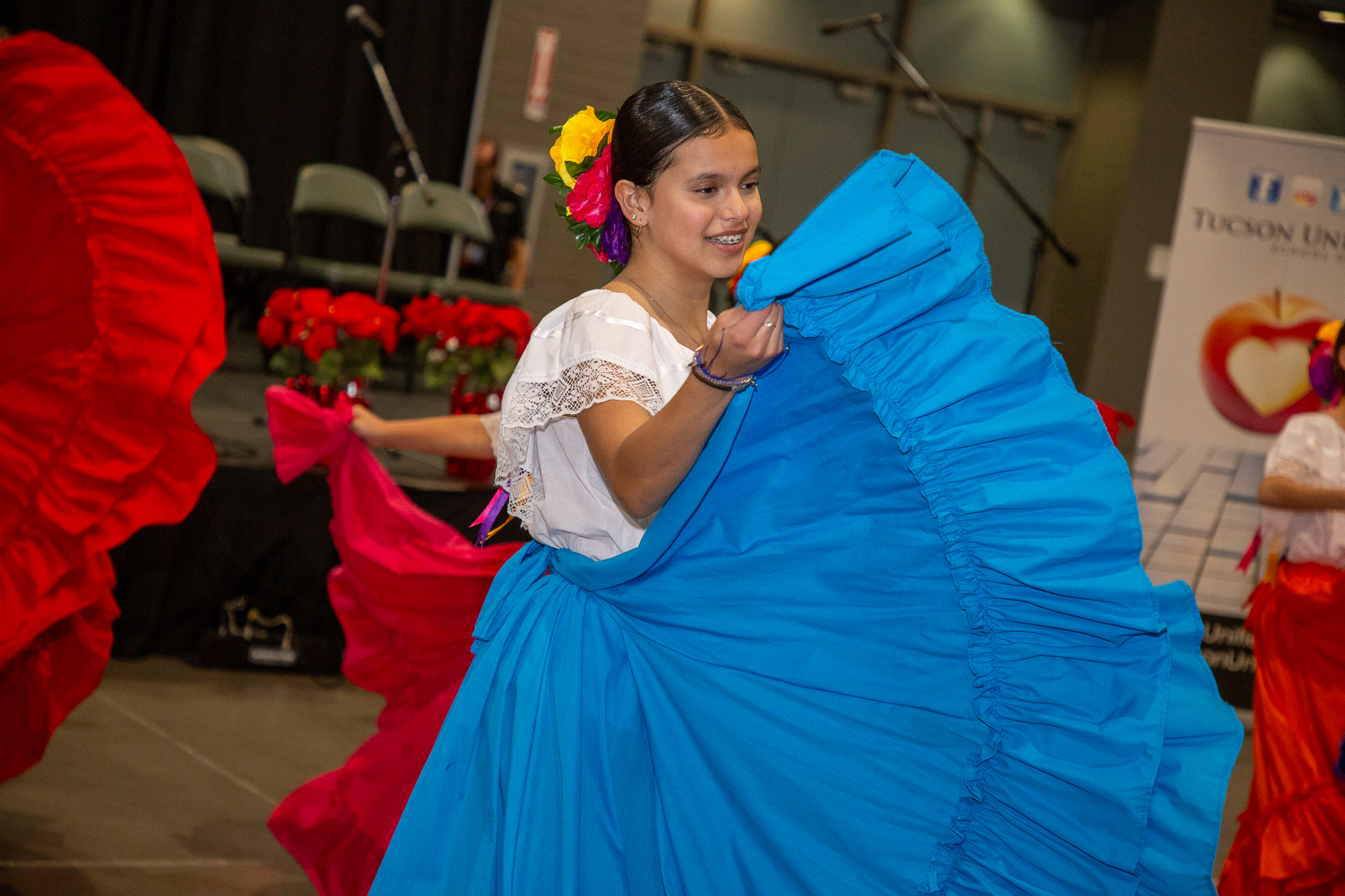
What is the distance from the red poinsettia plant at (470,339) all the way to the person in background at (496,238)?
2.50 m

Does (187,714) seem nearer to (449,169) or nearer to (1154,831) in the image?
(1154,831)

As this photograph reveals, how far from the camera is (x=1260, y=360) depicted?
540 centimetres

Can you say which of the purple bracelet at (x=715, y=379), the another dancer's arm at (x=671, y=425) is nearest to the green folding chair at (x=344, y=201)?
the another dancer's arm at (x=671, y=425)

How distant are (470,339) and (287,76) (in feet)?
12.1

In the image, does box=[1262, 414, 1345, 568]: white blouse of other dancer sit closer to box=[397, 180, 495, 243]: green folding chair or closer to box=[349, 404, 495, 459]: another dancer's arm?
box=[349, 404, 495, 459]: another dancer's arm

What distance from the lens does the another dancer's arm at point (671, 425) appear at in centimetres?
109

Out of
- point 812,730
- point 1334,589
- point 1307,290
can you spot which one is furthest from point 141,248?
point 1307,290

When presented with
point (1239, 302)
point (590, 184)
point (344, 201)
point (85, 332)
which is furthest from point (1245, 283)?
point (85, 332)

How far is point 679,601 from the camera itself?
1.29 meters

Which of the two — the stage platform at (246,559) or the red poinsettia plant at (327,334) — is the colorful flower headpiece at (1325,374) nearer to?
the stage platform at (246,559)

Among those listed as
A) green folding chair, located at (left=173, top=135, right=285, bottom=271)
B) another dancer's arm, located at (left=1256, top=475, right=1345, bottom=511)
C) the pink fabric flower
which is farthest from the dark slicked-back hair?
green folding chair, located at (left=173, top=135, right=285, bottom=271)

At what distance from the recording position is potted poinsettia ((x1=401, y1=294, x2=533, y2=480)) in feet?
12.5

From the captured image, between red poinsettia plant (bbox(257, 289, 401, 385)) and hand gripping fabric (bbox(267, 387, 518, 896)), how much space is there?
54.3 inches

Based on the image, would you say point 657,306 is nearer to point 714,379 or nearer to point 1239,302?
point 714,379
